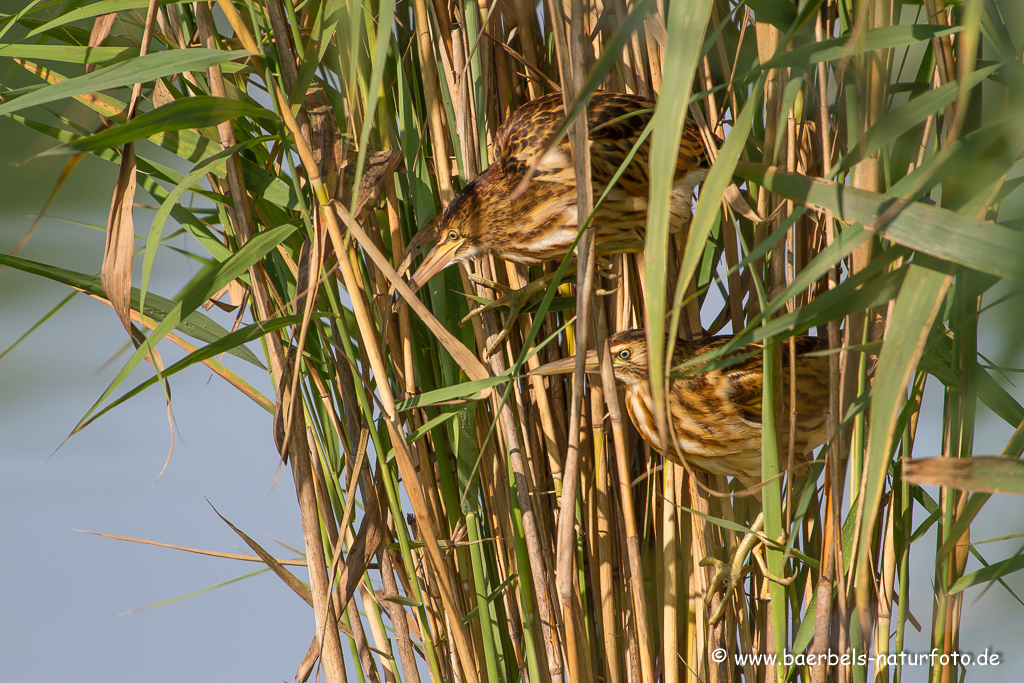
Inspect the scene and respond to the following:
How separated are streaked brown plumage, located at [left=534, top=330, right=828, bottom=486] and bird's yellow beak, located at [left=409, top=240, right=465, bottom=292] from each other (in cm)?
14

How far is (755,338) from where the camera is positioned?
0.43 metres

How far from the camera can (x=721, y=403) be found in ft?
2.17

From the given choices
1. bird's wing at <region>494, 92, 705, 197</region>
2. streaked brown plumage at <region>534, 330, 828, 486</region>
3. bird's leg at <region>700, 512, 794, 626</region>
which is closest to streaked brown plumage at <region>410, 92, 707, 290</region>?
bird's wing at <region>494, 92, 705, 197</region>

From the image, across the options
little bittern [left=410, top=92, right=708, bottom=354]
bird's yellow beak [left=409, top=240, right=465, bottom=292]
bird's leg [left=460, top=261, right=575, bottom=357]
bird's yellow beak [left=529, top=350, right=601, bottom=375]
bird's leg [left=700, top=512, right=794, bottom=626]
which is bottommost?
bird's leg [left=700, top=512, right=794, bottom=626]

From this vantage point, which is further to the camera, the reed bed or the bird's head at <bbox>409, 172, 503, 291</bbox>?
the bird's head at <bbox>409, 172, 503, 291</bbox>

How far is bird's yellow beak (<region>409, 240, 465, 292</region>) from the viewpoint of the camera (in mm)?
654

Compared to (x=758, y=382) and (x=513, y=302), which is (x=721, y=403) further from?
(x=513, y=302)

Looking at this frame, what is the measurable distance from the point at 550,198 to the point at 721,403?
246 millimetres

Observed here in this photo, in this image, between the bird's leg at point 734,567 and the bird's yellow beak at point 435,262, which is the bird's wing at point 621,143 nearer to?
the bird's yellow beak at point 435,262

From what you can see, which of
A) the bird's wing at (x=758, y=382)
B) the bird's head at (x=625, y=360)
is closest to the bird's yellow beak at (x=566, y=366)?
the bird's head at (x=625, y=360)

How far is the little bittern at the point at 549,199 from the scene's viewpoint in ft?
2.07

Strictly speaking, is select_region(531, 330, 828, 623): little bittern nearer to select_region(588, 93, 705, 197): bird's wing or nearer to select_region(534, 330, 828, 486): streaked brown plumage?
select_region(534, 330, 828, 486): streaked brown plumage

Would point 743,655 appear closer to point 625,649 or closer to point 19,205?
point 625,649

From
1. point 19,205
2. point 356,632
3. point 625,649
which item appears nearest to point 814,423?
point 625,649
